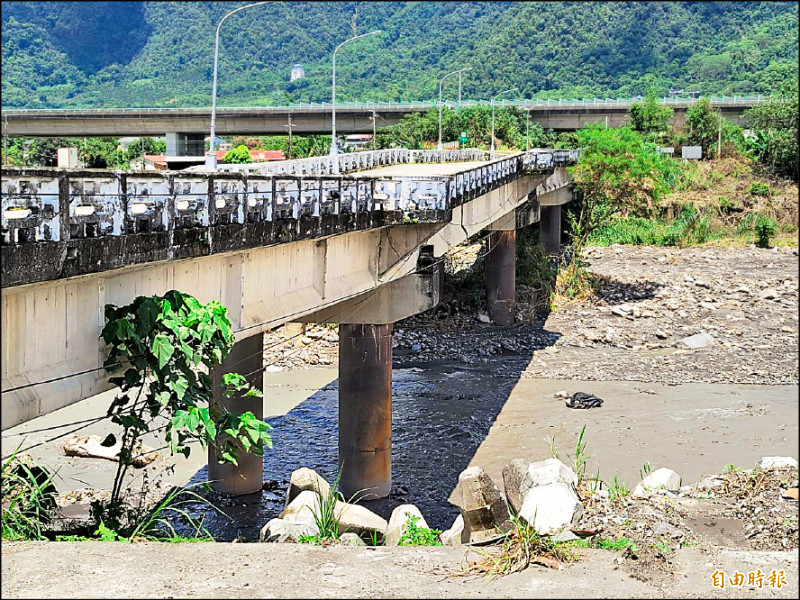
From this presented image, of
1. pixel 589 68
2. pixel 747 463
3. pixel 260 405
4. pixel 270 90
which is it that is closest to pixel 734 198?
pixel 747 463

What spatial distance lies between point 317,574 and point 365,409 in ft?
41.3

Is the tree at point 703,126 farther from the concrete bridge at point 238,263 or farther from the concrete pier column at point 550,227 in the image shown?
the concrete bridge at point 238,263

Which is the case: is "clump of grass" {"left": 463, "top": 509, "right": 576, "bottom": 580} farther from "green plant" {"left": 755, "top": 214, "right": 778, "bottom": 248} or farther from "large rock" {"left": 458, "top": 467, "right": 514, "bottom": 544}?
"green plant" {"left": 755, "top": 214, "right": 778, "bottom": 248}

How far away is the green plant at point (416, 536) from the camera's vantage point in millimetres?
14117

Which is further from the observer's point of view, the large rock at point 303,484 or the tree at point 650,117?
the tree at point 650,117

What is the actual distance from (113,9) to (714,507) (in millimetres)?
67774

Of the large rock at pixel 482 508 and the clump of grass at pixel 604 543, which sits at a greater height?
the clump of grass at pixel 604 543

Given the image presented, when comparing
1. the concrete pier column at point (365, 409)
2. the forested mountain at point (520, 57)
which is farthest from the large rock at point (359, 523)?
the forested mountain at point (520, 57)

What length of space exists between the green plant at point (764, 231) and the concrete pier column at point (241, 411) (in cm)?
4563

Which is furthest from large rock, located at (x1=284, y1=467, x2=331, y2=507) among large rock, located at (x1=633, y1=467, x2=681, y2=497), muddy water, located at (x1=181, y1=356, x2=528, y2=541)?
large rock, located at (x1=633, y1=467, x2=681, y2=497)

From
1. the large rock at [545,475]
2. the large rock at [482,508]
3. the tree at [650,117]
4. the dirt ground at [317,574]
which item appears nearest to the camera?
the dirt ground at [317,574]

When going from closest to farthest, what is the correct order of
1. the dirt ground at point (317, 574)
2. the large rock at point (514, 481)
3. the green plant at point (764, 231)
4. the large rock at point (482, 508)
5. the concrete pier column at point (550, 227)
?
the dirt ground at point (317, 574)
the large rock at point (482, 508)
the large rock at point (514, 481)
the concrete pier column at point (550, 227)
the green plant at point (764, 231)

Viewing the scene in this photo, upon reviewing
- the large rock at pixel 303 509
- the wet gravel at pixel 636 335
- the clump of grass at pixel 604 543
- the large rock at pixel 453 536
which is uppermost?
the clump of grass at pixel 604 543

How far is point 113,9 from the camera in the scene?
7294cm
